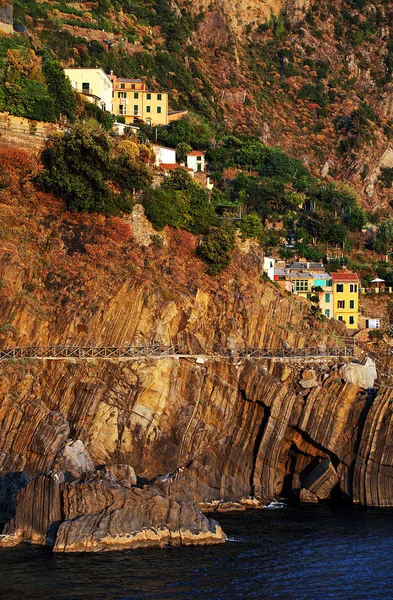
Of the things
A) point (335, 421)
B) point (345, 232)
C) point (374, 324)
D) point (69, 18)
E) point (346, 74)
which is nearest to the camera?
point (335, 421)

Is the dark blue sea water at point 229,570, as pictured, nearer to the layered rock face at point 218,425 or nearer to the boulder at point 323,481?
the layered rock face at point 218,425

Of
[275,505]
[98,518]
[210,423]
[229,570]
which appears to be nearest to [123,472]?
[98,518]

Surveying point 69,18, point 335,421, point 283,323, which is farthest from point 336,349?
point 69,18

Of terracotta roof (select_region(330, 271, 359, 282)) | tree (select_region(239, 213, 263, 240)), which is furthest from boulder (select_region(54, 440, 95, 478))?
terracotta roof (select_region(330, 271, 359, 282))

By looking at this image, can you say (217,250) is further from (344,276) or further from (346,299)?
(344,276)

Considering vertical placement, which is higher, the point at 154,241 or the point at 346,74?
the point at 346,74

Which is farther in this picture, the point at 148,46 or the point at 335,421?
the point at 148,46

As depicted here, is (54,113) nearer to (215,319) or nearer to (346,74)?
(215,319)

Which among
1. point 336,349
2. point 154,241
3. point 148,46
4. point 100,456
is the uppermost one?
point 148,46
